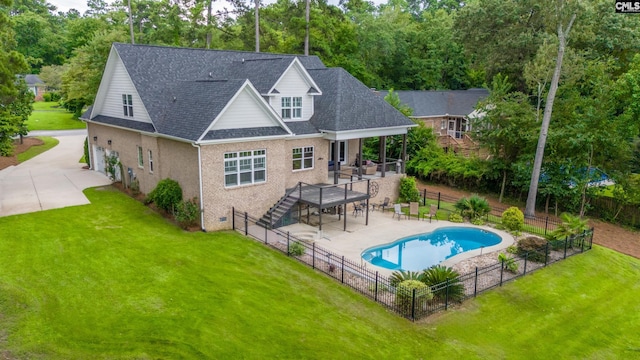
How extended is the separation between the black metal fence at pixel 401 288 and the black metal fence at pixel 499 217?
10.7ft

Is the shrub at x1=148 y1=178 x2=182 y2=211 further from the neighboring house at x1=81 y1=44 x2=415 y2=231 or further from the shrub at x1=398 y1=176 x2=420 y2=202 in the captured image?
the shrub at x1=398 y1=176 x2=420 y2=202

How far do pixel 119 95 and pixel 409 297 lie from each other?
71.3 ft

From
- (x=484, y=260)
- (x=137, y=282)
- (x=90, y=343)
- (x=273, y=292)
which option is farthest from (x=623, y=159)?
(x=90, y=343)

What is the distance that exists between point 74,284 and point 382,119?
731 inches

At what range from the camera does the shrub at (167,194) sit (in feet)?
69.8

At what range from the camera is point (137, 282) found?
14.5m

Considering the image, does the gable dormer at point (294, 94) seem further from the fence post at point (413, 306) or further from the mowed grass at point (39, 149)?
the mowed grass at point (39, 149)

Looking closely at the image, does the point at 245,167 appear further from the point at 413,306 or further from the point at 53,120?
the point at 53,120

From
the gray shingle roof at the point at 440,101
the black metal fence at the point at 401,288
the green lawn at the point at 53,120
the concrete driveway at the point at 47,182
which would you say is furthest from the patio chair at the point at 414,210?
the green lawn at the point at 53,120

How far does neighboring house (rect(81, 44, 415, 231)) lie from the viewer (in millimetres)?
20328

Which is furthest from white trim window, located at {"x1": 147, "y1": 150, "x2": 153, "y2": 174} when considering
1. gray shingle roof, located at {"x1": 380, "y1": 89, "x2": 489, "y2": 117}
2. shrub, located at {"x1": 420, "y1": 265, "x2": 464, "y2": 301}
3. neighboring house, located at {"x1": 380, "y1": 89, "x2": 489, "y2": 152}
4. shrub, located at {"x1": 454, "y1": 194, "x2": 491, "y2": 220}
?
neighboring house, located at {"x1": 380, "y1": 89, "x2": 489, "y2": 152}

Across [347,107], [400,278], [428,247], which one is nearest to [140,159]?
[347,107]

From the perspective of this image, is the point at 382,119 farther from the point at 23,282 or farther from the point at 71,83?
the point at 71,83

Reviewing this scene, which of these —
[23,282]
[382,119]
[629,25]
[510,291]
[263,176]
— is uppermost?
[629,25]
